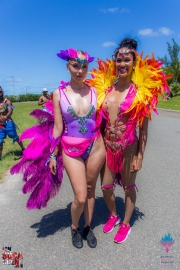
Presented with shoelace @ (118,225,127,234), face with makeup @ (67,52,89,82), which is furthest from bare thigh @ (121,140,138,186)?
face with makeup @ (67,52,89,82)

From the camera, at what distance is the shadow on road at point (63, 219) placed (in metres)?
2.88

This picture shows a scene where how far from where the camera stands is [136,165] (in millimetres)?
2488

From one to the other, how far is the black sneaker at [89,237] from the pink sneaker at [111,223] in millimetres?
224

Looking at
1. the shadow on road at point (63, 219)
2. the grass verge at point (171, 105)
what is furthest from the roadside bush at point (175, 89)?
the shadow on road at point (63, 219)

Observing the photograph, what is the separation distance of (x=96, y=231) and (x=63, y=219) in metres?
0.48

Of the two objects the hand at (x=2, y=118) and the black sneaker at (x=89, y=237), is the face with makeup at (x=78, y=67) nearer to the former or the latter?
the black sneaker at (x=89, y=237)

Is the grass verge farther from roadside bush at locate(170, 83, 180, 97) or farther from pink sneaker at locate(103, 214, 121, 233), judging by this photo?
pink sneaker at locate(103, 214, 121, 233)

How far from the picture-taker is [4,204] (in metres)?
3.49

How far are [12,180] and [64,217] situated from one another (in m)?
1.70

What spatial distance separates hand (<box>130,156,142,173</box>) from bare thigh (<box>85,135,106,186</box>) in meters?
0.31

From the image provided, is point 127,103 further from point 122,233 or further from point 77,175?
point 122,233

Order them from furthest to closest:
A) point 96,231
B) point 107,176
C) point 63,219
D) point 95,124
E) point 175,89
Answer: point 175,89, point 63,219, point 96,231, point 107,176, point 95,124

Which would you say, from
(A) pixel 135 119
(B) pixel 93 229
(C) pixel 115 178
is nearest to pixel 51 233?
(B) pixel 93 229

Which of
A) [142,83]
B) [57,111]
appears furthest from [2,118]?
[142,83]
